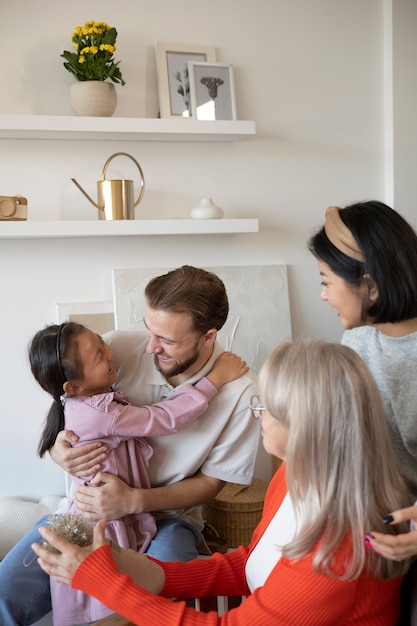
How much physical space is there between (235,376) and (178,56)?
5.74 ft

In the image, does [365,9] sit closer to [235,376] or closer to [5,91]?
[5,91]

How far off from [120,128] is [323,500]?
2.16 metres

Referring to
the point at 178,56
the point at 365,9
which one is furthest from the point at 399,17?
the point at 178,56

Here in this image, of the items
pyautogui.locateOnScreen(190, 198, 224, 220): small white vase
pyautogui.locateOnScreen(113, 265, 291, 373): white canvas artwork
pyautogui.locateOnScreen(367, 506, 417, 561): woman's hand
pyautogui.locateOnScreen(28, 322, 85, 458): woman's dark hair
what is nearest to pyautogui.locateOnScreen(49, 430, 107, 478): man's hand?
pyautogui.locateOnScreen(28, 322, 85, 458): woman's dark hair

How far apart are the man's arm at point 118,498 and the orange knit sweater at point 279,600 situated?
1.49 feet

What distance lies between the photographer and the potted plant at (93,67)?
2.95 meters

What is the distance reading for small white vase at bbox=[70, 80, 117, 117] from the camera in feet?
9.82

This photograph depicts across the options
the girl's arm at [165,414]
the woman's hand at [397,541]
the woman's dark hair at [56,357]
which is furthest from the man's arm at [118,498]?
the woman's hand at [397,541]

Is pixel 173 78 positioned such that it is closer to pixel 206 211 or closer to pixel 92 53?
pixel 92 53

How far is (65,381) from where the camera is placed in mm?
1968

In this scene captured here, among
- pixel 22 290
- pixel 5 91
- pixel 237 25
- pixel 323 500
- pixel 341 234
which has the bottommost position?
pixel 323 500

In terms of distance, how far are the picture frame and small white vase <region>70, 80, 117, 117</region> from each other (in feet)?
1.26

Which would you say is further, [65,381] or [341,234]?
[65,381]

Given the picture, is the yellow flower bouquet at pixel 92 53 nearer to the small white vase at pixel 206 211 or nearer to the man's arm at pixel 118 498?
the small white vase at pixel 206 211
